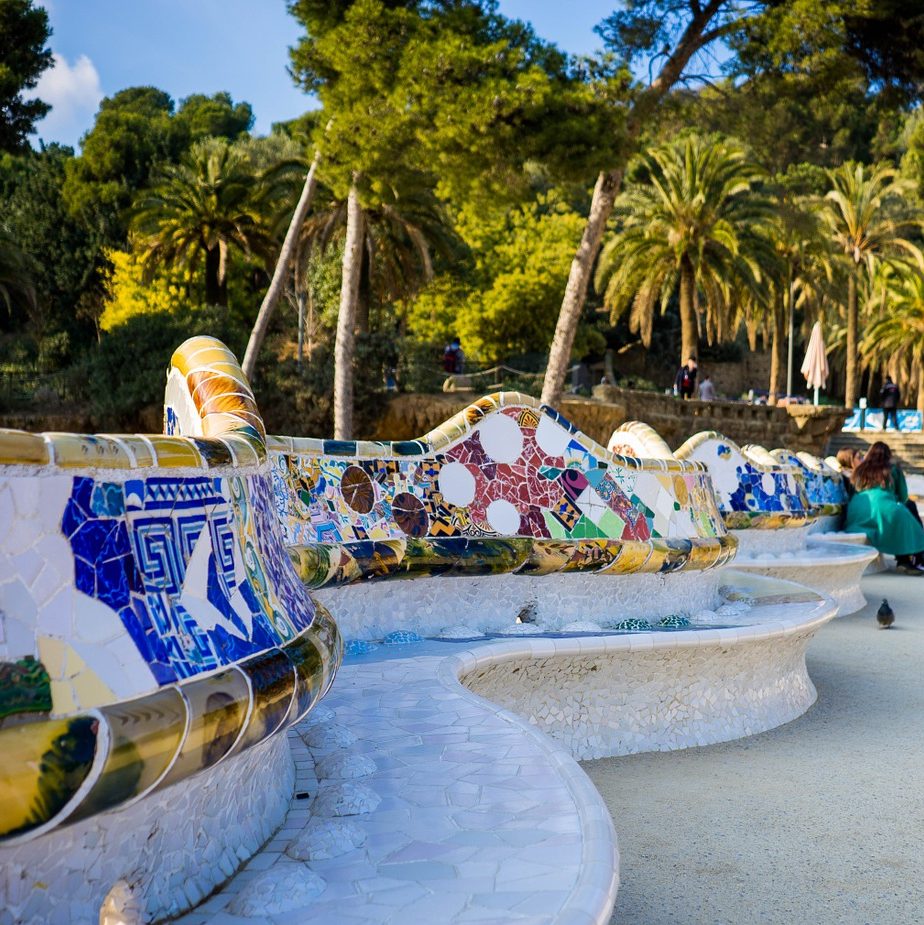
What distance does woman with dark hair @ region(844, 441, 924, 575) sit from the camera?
37.7 feet

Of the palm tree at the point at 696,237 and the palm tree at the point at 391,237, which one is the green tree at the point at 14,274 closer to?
the palm tree at the point at 391,237

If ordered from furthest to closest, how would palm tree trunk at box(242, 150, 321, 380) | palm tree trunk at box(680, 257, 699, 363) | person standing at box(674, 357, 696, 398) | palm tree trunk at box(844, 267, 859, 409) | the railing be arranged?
palm tree trunk at box(844, 267, 859, 409) → person standing at box(674, 357, 696, 398) → palm tree trunk at box(680, 257, 699, 363) → the railing → palm tree trunk at box(242, 150, 321, 380)

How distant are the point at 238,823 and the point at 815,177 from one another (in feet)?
134

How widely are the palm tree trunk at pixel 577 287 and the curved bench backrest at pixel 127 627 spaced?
10.8 metres

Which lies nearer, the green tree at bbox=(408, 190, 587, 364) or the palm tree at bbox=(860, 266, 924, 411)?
the green tree at bbox=(408, 190, 587, 364)

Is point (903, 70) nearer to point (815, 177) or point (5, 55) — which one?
point (5, 55)

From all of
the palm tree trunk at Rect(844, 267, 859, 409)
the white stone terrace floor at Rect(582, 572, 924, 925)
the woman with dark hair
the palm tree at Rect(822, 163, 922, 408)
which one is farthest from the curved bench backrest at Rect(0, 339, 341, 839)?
the palm tree at Rect(822, 163, 922, 408)

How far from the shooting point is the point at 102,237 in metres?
30.8

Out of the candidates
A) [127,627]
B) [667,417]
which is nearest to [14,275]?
[667,417]

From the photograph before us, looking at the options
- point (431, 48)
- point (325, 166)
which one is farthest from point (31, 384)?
point (431, 48)

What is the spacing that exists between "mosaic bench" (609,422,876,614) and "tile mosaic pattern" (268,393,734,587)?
8.59 feet

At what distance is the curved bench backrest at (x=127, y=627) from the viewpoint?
1828mm

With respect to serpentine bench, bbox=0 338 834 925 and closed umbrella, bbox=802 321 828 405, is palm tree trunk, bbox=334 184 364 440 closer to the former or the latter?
serpentine bench, bbox=0 338 834 925

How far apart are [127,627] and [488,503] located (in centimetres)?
335
